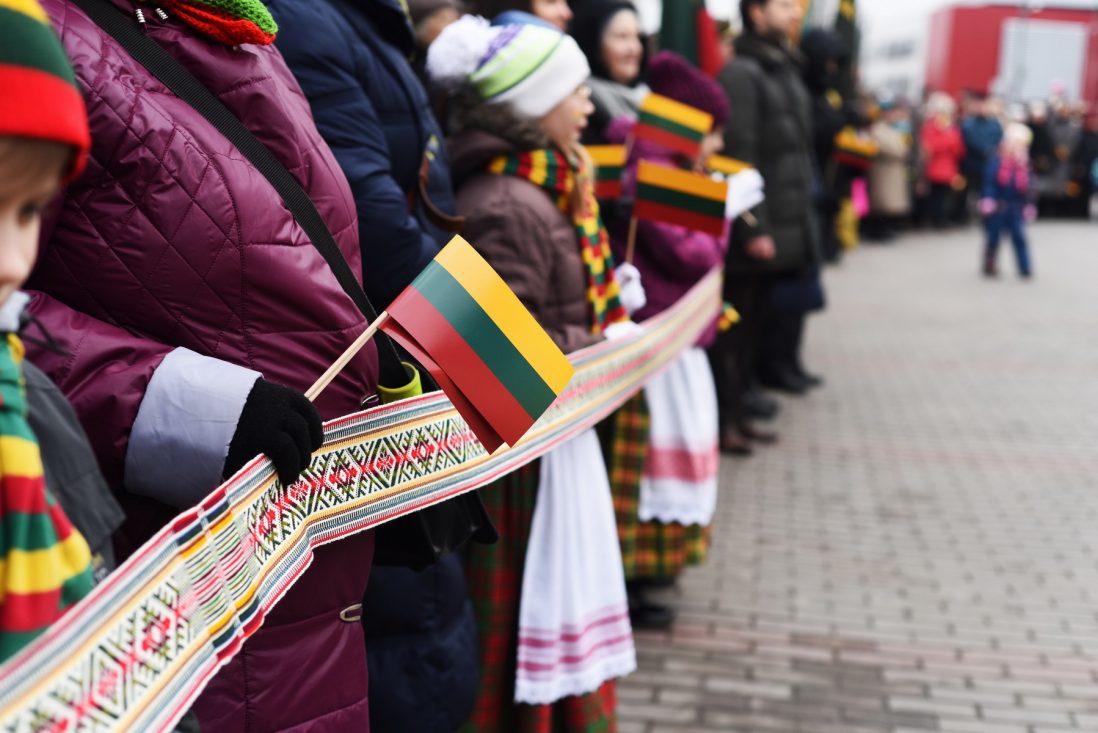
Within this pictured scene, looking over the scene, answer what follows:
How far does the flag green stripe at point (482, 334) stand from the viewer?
6.68ft

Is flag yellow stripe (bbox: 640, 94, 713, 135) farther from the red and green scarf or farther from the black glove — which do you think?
the black glove

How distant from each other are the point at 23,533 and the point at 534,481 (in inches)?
78.0

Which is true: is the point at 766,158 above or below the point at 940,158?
above

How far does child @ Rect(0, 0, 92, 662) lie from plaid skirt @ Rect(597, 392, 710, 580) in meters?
2.80

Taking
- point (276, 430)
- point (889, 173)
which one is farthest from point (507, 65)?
point (889, 173)

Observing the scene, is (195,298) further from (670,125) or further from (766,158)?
(766,158)

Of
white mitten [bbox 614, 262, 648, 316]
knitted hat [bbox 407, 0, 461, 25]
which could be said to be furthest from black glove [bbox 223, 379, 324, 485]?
white mitten [bbox 614, 262, 648, 316]

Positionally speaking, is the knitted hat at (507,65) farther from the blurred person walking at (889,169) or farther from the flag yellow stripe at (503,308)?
the blurred person walking at (889,169)

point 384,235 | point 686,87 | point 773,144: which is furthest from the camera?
point 773,144

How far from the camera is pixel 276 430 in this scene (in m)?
1.78

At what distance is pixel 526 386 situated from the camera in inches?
84.2

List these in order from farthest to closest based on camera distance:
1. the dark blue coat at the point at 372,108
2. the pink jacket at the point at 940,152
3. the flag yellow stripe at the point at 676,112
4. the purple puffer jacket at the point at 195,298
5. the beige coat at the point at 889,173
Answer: the pink jacket at the point at 940,152 < the beige coat at the point at 889,173 < the flag yellow stripe at the point at 676,112 < the dark blue coat at the point at 372,108 < the purple puffer jacket at the point at 195,298

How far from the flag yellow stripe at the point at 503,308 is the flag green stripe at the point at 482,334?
0.04 feet

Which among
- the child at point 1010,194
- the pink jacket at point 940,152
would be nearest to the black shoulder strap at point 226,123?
the child at point 1010,194
